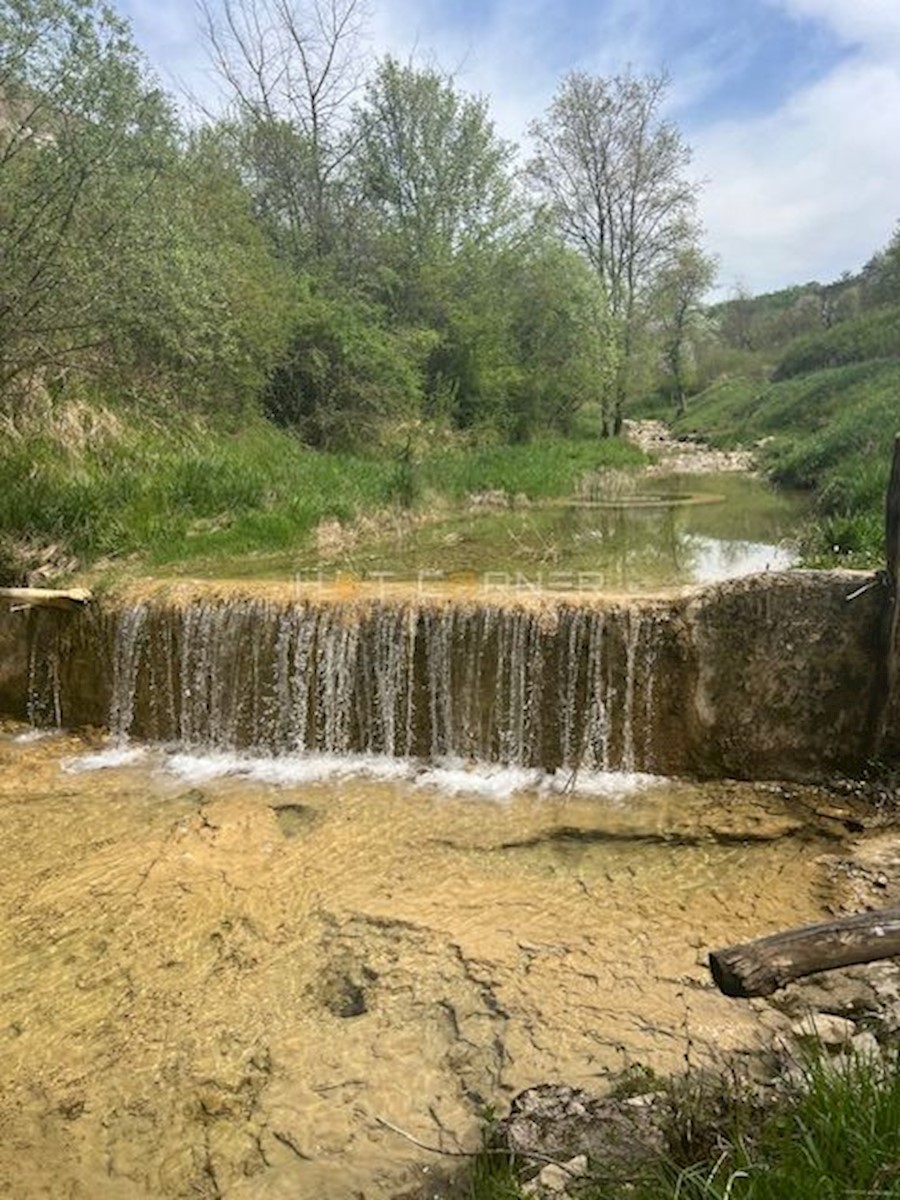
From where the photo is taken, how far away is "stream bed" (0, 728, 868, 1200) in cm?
296

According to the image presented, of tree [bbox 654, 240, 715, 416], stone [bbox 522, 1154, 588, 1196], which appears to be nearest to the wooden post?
stone [bbox 522, 1154, 588, 1196]

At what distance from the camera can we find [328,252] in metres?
18.4

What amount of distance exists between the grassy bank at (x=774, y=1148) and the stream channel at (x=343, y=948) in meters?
0.74

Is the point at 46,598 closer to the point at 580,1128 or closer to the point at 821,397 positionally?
the point at 580,1128

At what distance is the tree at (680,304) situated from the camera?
30.7 m

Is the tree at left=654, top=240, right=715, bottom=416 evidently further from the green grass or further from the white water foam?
the white water foam

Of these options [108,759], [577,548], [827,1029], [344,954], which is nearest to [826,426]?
[577,548]

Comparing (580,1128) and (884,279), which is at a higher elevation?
(884,279)

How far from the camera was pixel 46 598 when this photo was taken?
706 cm

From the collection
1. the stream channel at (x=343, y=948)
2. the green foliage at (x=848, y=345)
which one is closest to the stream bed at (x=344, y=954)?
the stream channel at (x=343, y=948)

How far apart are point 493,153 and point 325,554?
14.7 meters

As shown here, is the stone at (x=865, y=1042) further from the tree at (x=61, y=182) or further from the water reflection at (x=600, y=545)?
the tree at (x=61, y=182)

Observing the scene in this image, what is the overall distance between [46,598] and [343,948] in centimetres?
456

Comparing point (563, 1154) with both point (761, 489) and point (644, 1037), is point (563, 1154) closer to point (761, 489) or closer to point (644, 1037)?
point (644, 1037)
